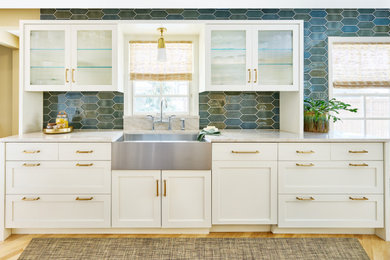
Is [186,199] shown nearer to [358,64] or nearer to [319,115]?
[319,115]

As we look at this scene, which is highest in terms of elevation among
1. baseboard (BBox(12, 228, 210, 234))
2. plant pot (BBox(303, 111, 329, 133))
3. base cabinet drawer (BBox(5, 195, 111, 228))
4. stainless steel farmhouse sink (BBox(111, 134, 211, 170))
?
plant pot (BBox(303, 111, 329, 133))

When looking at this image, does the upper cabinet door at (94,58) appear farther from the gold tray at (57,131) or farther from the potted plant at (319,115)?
the potted plant at (319,115)

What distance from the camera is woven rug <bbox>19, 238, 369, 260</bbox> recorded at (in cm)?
208

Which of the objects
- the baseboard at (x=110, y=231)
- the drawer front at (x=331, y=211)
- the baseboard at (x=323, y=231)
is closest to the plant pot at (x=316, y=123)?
the drawer front at (x=331, y=211)

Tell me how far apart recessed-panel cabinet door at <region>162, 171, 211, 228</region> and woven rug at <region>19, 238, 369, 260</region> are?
149 millimetres

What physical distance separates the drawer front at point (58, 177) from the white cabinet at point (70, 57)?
0.79 metres

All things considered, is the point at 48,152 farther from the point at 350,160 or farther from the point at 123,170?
the point at 350,160

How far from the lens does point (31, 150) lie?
7.54ft

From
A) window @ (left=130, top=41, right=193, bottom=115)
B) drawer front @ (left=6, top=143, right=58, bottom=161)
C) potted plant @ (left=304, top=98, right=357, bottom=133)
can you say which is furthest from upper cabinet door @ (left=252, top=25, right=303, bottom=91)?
drawer front @ (left=6, top=143, right=58, bottom=161)

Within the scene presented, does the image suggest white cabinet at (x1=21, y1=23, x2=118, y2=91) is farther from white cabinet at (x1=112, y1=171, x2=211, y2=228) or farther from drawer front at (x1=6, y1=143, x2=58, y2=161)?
white cabinet at (x1=112, y1=171, x2=211, y2=228)

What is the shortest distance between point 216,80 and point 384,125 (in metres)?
2.10

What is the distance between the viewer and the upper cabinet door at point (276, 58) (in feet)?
8.79

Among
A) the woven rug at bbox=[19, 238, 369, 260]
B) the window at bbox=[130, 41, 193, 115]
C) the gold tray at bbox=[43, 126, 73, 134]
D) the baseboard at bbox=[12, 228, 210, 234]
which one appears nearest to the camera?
the woven rug at bbox=[19, 238, 369, 260]

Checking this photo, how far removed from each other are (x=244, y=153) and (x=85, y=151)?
134cm
